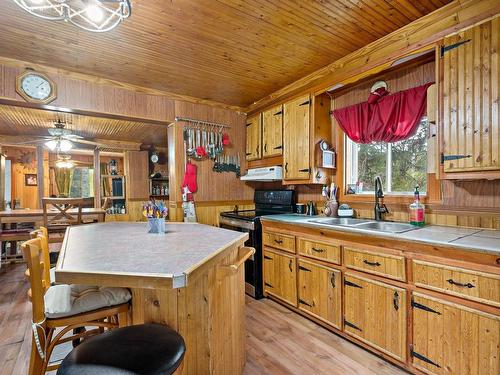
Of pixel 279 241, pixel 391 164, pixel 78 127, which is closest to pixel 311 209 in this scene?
pixel 279 241

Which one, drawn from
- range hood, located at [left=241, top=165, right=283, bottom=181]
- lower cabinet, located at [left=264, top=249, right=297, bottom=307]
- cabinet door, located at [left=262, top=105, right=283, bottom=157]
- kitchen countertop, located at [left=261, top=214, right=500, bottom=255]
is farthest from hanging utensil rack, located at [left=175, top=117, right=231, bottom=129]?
kitchen countertop, located at [left=261, top=214, right=500, bottom=255]

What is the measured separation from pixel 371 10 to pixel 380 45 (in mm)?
412

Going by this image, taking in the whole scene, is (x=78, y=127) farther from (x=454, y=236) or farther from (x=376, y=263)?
(x=454, y=236)

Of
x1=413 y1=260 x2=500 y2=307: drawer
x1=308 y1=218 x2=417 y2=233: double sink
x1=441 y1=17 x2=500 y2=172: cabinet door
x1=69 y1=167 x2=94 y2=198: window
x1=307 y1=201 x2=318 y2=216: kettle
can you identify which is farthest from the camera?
x1=69 y1=167 x2=94 y2=198: window

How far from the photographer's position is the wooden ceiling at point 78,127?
156 inches

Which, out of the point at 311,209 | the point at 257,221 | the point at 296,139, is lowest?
the point at 257,221

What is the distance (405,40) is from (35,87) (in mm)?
3302

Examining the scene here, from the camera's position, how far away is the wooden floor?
177 centimetres

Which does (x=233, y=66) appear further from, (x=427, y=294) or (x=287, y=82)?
(x=427, y=294)

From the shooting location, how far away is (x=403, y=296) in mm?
1710

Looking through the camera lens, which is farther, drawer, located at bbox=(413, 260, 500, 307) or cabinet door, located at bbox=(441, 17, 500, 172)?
cabinet door, located at bbox=(441, 17, 500, 172)

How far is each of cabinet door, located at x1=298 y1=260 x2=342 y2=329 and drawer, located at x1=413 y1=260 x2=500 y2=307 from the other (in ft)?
2.03

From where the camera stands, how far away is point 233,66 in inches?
109

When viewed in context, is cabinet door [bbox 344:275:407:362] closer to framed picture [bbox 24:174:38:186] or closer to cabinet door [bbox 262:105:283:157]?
cabinet door [bbox 262:105:283:157]
